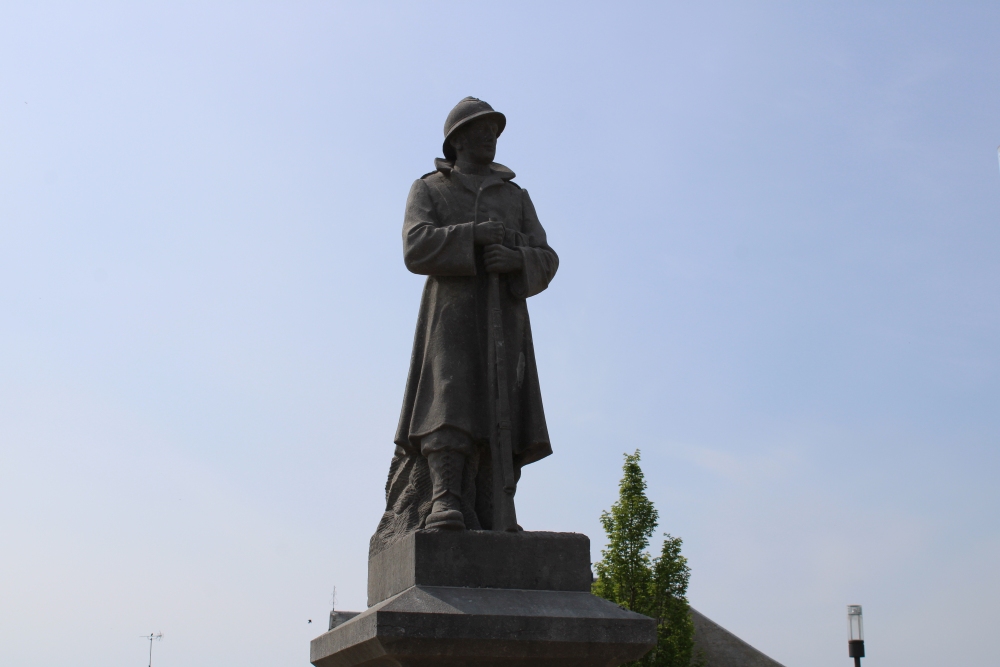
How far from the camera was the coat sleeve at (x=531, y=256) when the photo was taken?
7.62 metres

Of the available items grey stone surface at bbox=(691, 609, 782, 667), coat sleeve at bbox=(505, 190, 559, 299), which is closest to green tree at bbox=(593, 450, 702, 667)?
grey stone surface at bbox=(691, 609, 782, 667)

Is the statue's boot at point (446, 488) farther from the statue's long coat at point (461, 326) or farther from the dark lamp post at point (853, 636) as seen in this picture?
the dark lamp post at point (853, 636)

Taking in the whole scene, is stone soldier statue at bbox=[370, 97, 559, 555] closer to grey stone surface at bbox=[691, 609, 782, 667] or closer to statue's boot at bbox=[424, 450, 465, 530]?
statue's boot at bbox=[424, 450, 465, 530]

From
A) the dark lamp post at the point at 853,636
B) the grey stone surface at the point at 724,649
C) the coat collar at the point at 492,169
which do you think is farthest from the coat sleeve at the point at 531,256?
the grey stone surface at the point at 724,649

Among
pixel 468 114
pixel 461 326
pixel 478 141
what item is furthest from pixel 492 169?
pixel 461 326

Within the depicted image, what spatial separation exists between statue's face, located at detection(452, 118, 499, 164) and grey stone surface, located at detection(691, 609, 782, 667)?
22104 mm

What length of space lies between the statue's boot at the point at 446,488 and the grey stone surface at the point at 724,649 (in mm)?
22309

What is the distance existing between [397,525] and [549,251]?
2.20 meters

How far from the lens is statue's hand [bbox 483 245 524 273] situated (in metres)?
7.51

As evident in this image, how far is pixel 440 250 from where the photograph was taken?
7.44 metres

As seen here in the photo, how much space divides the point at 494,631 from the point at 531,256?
2620 millimetres

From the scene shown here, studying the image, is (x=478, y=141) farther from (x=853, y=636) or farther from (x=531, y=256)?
(x=853, y=636)

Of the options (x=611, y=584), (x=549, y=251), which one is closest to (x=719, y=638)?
(x=611, y=584)

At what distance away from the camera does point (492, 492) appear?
7.26 m
